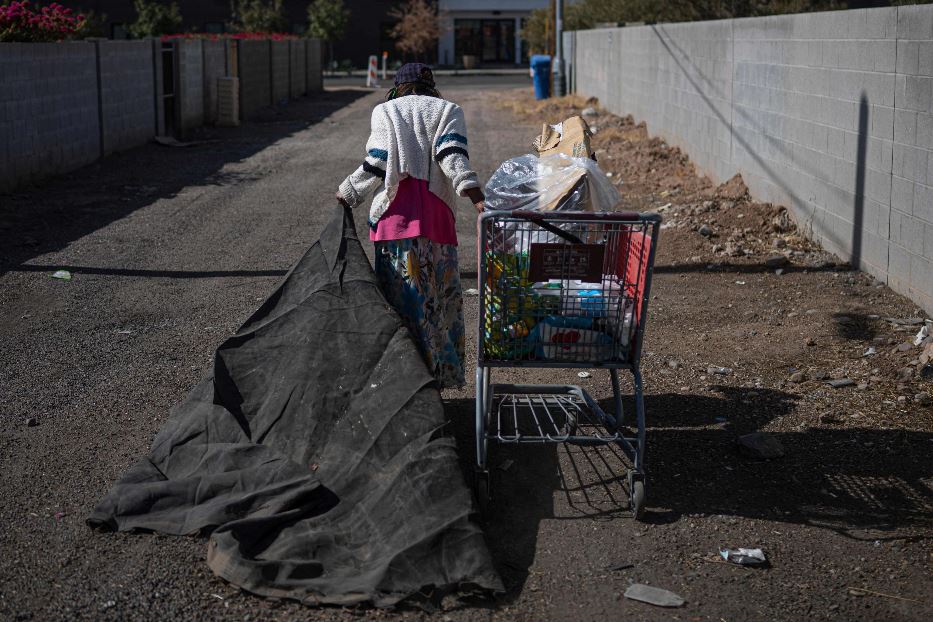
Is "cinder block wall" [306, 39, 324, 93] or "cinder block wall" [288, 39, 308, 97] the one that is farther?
"cinder block wall" [306, 39, 324, 93]

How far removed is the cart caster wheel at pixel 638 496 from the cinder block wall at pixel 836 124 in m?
3.90

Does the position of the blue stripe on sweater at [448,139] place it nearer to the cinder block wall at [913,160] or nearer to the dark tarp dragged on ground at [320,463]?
the dark tarp dragged on ground at [320,463]

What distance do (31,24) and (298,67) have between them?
68.6 feet

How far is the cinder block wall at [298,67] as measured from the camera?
34.4 m

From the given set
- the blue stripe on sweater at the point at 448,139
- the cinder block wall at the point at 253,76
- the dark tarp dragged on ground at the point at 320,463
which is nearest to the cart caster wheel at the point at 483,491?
the dark tarp dragged on ground at the point at 320,463

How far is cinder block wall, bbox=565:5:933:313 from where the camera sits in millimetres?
7809

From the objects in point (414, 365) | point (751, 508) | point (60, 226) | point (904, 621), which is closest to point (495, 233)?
point (414, 365)

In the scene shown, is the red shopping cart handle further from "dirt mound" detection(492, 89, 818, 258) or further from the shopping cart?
"dirt mound" detection(492, 89, 818, 258)

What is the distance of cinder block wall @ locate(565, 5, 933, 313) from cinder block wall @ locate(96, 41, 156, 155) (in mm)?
9501

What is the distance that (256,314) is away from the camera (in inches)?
205

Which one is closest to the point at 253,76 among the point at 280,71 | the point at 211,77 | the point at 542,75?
the point at 280,71

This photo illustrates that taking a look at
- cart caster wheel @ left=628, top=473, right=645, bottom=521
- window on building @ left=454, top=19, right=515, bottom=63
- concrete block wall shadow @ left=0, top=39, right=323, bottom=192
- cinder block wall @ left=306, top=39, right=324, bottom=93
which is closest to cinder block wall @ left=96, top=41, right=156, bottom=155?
concrete block wall shadow @ left=0, top=39, right=323, bottom=192

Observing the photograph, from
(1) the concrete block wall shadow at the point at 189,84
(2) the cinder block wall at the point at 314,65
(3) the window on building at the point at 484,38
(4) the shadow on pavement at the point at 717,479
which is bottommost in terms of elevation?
(4) the shadow on pavement at the point at 717,479

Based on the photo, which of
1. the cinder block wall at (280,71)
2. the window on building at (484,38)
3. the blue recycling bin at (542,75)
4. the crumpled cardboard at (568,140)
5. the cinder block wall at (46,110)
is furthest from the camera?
the window on building at (484,38)
